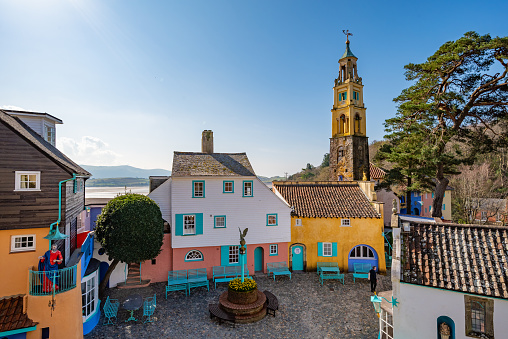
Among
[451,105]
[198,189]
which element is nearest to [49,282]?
[198,189]

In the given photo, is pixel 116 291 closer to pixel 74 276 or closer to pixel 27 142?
pixel 74 276

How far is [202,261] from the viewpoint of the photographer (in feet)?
63.5

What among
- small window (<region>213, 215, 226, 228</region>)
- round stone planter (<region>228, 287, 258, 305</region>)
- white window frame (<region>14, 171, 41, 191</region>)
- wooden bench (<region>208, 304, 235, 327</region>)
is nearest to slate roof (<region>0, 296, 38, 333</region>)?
white window frame (<region>14, 171, 41, 191</region>)

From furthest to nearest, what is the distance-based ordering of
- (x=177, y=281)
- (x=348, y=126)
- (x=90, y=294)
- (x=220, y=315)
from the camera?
(x=348, y=126)
(x=177, y=281)
(x=220, y=315)
(x=90, y=294)

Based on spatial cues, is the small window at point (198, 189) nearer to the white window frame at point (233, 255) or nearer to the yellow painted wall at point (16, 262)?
the white window frame at point (233, 255)

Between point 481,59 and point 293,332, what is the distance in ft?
81.9

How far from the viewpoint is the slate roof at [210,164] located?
19234 mm

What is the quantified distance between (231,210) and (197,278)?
5.51 metres

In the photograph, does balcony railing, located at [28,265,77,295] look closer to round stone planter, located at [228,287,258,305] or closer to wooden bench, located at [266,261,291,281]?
round stone planter, located at [228,287,258,305]

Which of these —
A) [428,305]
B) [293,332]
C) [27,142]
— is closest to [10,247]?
[27,142]

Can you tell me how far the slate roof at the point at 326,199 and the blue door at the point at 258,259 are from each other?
4.43 meters

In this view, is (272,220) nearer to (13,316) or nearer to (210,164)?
(210,164)

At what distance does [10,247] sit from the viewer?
1055 centimetres

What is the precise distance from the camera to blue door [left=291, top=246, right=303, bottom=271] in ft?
68.7
